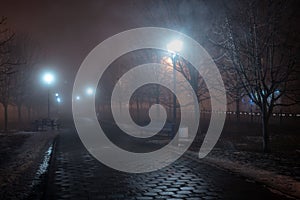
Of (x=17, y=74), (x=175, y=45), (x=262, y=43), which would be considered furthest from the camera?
(x=17, y=74)

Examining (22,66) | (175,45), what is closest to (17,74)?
(22,66)

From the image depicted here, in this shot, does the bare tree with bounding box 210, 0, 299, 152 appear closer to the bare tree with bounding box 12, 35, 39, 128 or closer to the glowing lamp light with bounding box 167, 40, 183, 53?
the glowing lamp light with bounding box 167, 40, 183, 53

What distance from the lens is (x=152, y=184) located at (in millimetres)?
9828

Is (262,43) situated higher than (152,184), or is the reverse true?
(262,43)

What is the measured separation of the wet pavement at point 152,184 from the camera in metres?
8.50

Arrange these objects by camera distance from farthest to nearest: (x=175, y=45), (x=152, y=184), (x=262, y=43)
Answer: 1. (x=175, y=45)
2. (x=262, y=43)
3. (x=152, y=184)

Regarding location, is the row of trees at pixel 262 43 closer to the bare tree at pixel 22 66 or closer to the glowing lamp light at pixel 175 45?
the glowing lamp light at pixel 175 45

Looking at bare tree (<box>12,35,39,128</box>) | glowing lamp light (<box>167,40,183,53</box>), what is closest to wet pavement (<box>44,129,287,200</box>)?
glowing lamp light (<box>167,40,183,53</box>)

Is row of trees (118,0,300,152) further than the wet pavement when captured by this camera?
Yes

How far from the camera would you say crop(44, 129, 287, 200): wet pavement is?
27.9ft

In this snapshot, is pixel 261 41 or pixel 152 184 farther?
pixel 261 41


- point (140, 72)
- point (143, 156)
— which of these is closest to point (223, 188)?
point (143, 156)

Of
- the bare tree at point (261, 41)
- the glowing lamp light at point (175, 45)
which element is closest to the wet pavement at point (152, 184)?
the bare tree at point (261, 41)

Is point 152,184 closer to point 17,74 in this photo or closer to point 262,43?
point 262,43
